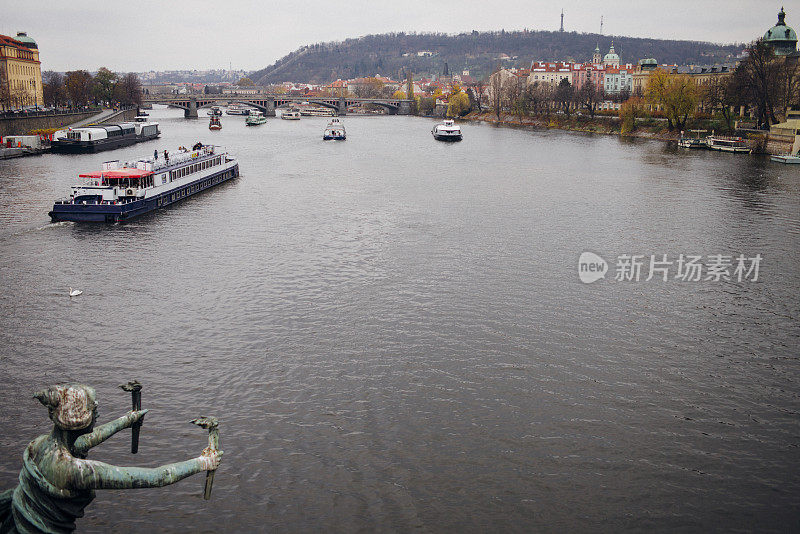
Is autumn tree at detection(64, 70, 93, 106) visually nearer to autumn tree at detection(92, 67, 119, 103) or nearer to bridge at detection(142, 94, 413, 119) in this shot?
autumn tree at detection(92, 67, 119, 103)

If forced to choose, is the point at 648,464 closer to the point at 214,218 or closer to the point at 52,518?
the point at 52,518

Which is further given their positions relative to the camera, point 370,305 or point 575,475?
point 370,305

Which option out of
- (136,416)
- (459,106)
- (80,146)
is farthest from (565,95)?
(136,416)

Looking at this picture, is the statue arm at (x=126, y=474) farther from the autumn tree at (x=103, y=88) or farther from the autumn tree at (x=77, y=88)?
the autumn tree at (x=103, y=88)

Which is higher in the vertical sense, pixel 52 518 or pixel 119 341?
pixel 52 518

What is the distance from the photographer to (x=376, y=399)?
599 inches

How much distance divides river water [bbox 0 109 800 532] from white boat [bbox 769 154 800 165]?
26.4 m

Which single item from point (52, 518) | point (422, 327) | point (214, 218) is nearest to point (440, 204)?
point (214, 218)

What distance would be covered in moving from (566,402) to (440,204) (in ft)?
81.2

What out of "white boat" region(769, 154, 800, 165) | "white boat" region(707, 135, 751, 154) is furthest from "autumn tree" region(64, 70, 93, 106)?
"white boat" region(769, 154, 800, 165)

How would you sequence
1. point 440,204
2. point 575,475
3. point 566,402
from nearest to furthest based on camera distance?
point 575,475
point 566,402
point 440,204

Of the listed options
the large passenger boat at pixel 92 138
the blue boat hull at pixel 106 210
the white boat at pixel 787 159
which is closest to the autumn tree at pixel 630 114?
the white boat at pixel 787 159

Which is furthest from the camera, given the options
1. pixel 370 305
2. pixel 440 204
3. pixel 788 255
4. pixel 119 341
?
pixel 440 204

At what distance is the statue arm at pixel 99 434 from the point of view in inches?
174
